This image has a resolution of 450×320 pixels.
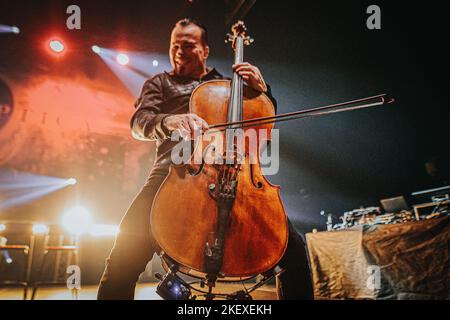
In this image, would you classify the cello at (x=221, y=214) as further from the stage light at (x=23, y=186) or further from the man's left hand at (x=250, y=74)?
the stage light at (x=23, y=186)

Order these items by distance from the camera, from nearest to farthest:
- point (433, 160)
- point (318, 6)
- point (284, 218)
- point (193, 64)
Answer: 1. point (284, 218)
2. point (193, 64)
3. point (318, 6)
4. point (433, 160)

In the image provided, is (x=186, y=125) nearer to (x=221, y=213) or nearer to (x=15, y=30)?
(x=221, y=213)

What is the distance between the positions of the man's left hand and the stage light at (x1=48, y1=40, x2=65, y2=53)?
591cm

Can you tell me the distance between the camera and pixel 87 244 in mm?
5891

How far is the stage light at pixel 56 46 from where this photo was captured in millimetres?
5801

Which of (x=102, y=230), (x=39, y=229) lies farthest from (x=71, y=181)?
(x=39, y=229)

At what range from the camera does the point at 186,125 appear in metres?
1.24

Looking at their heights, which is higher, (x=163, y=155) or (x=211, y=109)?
(x=211, y=109)

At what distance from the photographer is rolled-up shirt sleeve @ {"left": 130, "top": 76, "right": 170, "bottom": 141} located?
1.33m

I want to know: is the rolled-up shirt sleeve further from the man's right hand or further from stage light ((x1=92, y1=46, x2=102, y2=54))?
stage light ((x1=92, y1=46, x2=102, y2=54))

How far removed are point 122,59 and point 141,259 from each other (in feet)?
20.1
